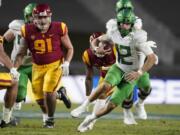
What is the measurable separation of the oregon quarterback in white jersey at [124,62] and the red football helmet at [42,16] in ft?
2.32

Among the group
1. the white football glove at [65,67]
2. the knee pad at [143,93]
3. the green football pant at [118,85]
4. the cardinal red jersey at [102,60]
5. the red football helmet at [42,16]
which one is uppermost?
the red football helmet at [42,16]

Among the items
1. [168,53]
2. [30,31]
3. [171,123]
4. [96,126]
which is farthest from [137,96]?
[168,53]

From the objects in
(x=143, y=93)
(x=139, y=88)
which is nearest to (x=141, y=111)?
(x=143, y=93)

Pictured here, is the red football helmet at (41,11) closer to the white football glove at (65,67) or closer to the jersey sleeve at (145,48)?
the white football glove at (65,67)

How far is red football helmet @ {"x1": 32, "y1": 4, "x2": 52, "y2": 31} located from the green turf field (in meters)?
1.29

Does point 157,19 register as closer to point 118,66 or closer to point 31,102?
point 31,102

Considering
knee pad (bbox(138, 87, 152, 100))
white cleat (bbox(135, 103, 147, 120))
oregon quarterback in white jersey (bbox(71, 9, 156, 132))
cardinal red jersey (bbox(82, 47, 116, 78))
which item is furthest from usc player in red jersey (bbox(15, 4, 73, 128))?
white cleat (bbox(135, 103, 147, 120))

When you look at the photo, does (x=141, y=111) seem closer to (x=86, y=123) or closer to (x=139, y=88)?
(x=139, y=88)

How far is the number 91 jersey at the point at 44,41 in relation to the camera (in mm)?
10570

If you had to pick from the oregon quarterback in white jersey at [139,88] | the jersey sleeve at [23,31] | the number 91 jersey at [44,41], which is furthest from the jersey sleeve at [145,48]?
the jersey sleeve at [23,31]

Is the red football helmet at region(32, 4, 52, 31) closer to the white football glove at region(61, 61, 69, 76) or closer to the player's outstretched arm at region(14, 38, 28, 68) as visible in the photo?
the player's outstretched arm at region(14, 38, 28, 68)

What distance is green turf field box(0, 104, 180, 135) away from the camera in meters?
10.2

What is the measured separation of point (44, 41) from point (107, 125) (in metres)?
1.69

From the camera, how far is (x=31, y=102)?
16.8 metres
